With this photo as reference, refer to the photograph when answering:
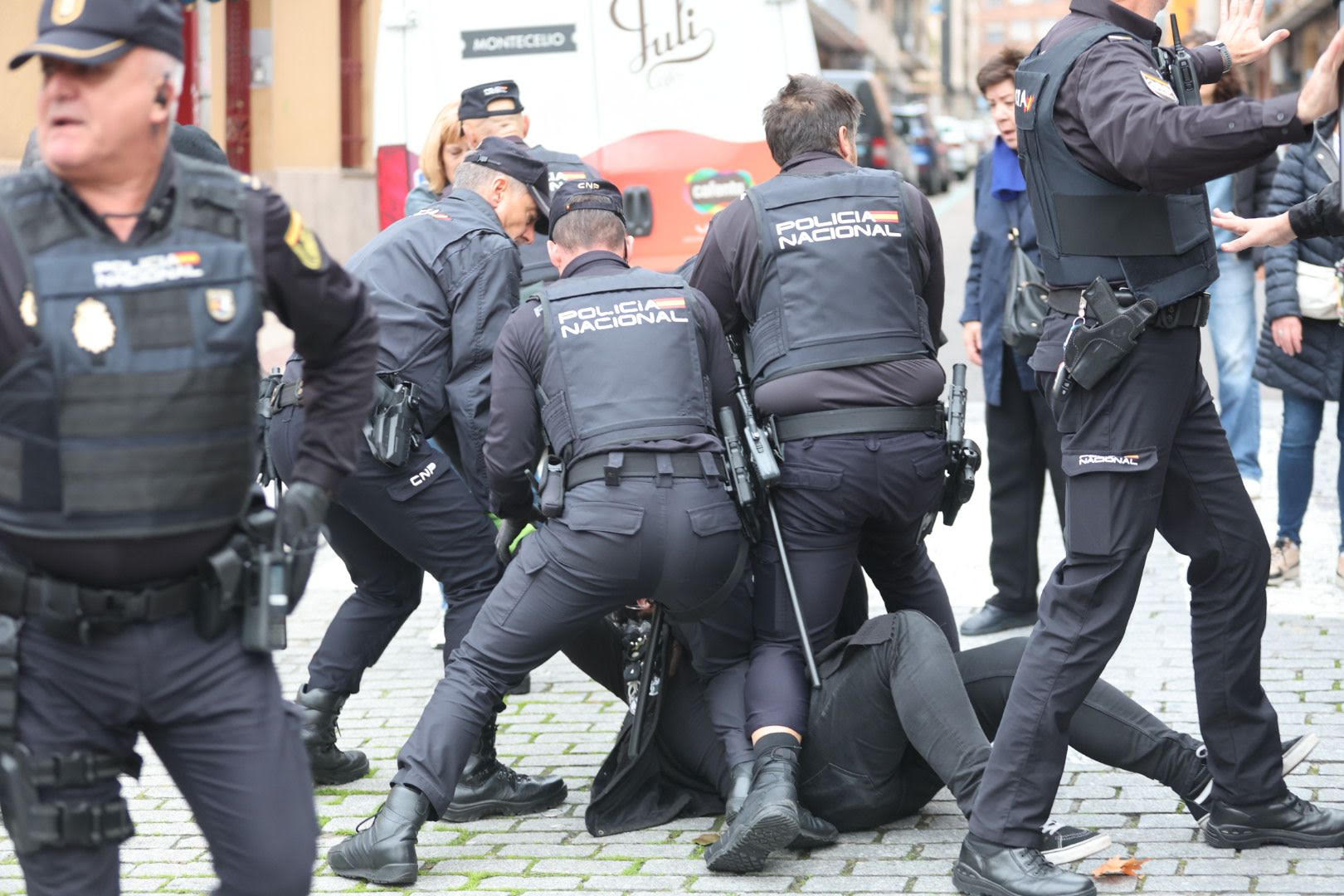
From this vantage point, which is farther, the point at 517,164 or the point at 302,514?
the point at 517,164

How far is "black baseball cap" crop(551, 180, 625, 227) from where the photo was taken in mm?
4785

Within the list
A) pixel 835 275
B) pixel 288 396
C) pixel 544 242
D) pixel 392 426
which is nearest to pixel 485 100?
pixel 544 242

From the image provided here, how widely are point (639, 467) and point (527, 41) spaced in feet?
13.6

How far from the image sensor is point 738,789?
4484mm

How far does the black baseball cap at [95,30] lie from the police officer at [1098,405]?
1956 mm

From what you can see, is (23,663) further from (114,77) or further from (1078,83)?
(1078,83)

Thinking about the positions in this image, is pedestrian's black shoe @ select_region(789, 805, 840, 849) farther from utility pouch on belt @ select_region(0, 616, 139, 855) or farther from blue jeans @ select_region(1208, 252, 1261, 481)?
blue jeans @ select_region(1208, 252, 1261, 481)

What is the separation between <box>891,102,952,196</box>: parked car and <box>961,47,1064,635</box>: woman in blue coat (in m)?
27.4

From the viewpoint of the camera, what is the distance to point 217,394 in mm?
2822

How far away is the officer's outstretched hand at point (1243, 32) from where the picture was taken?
164 inches

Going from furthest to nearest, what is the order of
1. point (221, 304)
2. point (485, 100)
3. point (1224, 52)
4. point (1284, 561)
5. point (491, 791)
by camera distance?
1. point (1284, 561)
2. point (485, 100)
3. point (491, 791)
4. point (1224, 52)
5. point (221, 304)

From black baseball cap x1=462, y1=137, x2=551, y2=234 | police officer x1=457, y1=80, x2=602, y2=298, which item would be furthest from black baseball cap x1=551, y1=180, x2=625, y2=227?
police officer x1=457, y1=80, x2=602, y2=298

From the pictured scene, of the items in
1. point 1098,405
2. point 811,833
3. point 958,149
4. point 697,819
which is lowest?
point 958,149

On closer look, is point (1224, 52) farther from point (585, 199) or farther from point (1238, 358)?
point (1238, 358)
